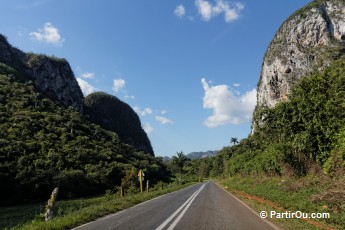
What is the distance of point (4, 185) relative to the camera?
1668 inches

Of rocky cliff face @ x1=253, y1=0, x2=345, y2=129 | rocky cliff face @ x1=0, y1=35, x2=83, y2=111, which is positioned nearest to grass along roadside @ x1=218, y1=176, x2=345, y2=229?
rocky cliff face @ x1=253, y1=0, x2=345, y2=129

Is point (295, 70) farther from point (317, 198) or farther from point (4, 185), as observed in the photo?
point (317, 198)

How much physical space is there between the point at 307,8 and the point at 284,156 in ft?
417

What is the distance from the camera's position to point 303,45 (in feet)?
402

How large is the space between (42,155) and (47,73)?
3231 inches

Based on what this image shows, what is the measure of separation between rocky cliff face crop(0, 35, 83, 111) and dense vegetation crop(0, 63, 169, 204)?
23.8 metres

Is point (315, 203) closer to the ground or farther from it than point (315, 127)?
closer to the ground

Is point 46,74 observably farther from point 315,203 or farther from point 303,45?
point 315,203

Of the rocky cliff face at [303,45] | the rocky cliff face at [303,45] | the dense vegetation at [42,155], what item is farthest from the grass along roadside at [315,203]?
the rocky cliff face at [303,45]

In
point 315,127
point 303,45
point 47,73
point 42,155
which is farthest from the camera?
point 47,73

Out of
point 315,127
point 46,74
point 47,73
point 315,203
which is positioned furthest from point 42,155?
point 47,73

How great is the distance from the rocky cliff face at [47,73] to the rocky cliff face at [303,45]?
76.8 m

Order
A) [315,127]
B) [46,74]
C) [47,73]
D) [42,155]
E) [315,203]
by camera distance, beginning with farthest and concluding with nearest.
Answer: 1. [47,73]
2. [46,74]
3. [42,155]
4. [315,127]
5. [315,203]

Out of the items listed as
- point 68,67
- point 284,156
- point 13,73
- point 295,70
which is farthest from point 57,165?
point 68,67
